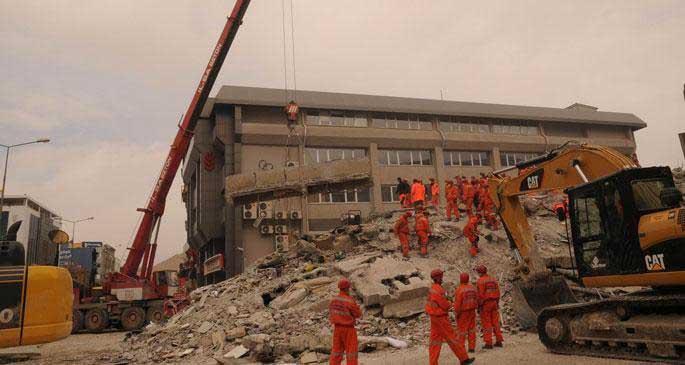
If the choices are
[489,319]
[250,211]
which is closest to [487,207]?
[489,319]

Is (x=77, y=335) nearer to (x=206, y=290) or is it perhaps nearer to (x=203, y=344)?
(x=206, y=290)

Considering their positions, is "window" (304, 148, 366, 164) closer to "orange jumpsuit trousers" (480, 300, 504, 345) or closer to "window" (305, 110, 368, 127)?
"window" (305, 110, 368, 127)

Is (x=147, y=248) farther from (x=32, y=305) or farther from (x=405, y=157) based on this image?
(x=405, y=157)

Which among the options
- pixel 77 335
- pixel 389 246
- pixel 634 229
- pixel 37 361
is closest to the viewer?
pixel 634 229

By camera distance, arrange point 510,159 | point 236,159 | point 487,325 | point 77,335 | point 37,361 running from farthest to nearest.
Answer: point 510,159 → point 236,159 → point 77,335 → point 37,361 → point 487,325

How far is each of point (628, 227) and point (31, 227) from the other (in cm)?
3522

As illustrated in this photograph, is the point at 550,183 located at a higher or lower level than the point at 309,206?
lower

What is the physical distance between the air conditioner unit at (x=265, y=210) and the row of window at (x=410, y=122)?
261 inches

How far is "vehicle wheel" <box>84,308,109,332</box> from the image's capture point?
22611 mm

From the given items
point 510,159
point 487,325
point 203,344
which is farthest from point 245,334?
point 510,159

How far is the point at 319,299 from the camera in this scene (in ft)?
45.1

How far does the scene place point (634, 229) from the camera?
291 inches

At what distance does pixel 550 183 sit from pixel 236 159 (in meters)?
23.5

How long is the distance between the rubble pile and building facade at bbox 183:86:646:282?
10.5 metres
